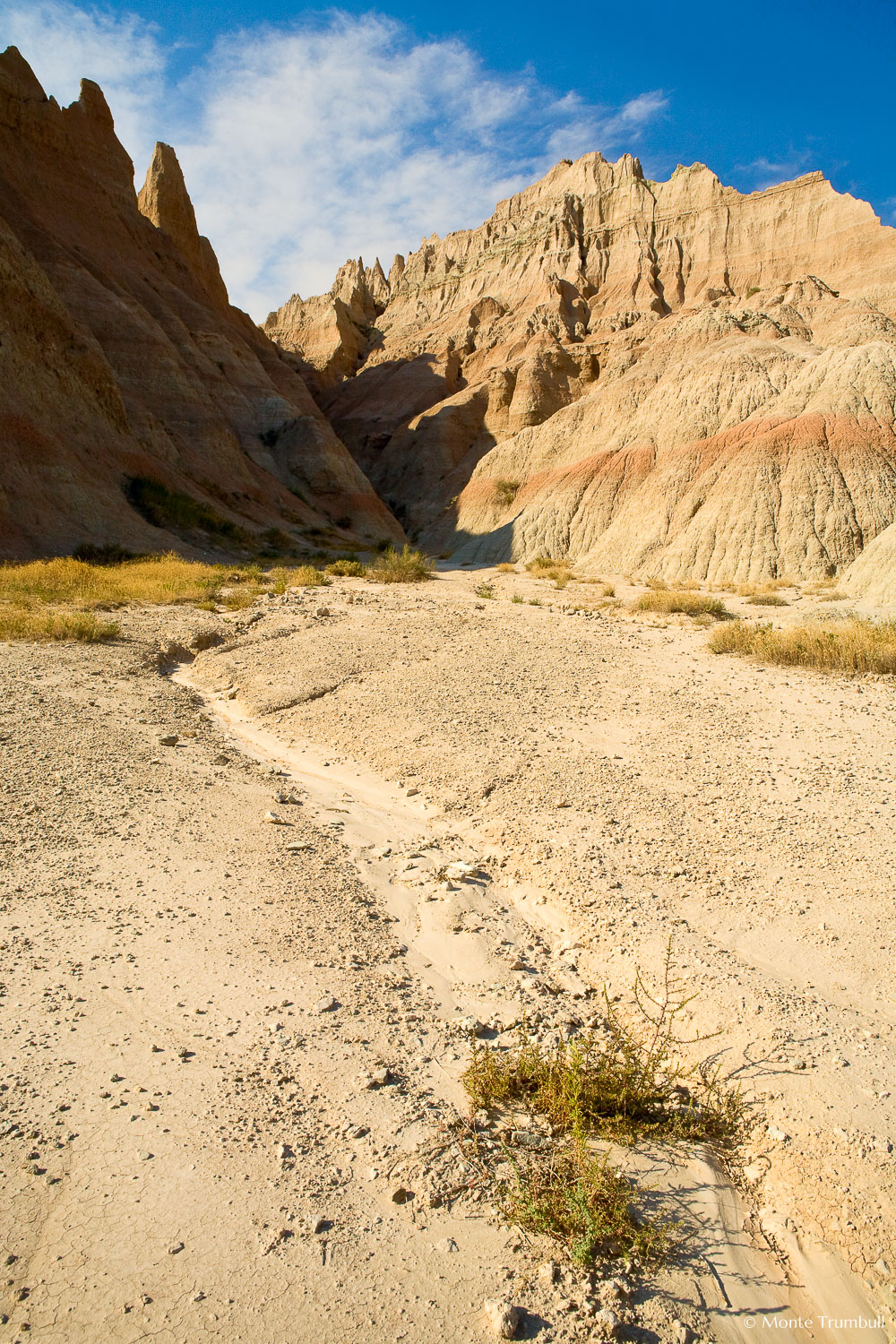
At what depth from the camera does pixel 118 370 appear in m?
33.0

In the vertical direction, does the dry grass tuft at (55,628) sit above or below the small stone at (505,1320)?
above

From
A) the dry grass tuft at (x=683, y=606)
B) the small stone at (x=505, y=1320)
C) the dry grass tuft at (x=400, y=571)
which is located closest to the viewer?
the small stone at (x=505, y=1320)

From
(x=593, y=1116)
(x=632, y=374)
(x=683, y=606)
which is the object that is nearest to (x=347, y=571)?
(x=683, y=606)

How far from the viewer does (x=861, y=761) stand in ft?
23.0

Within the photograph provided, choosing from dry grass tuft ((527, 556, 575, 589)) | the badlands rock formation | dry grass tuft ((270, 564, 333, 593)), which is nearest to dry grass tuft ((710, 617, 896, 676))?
dry grass tuft ((270, 564, 333, 593))

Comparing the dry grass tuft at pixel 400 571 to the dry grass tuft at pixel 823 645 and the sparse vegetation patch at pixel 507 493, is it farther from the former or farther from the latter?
the sparse vegetation patch at pixel 507 493

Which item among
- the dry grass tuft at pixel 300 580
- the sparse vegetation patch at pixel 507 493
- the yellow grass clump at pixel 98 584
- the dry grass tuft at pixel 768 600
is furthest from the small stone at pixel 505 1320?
the sparse vegetation patch at pixel 507 493

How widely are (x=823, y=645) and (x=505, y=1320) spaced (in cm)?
997

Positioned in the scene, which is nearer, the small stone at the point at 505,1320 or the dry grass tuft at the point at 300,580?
the small stone at the point at 505,1320

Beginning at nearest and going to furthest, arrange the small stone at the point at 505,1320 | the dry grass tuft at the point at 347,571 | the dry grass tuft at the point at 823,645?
the small stone at the point at 505,1320
the dry grass tuft at the point at 823,645
the dry grass tuft at the point at 347,571

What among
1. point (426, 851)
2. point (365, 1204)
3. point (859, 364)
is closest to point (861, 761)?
point (426, 851)

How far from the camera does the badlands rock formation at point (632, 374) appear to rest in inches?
1011

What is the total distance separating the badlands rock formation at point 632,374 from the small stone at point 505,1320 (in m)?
24.7

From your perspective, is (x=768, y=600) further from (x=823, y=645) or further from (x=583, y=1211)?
(x=583, y=1211)
